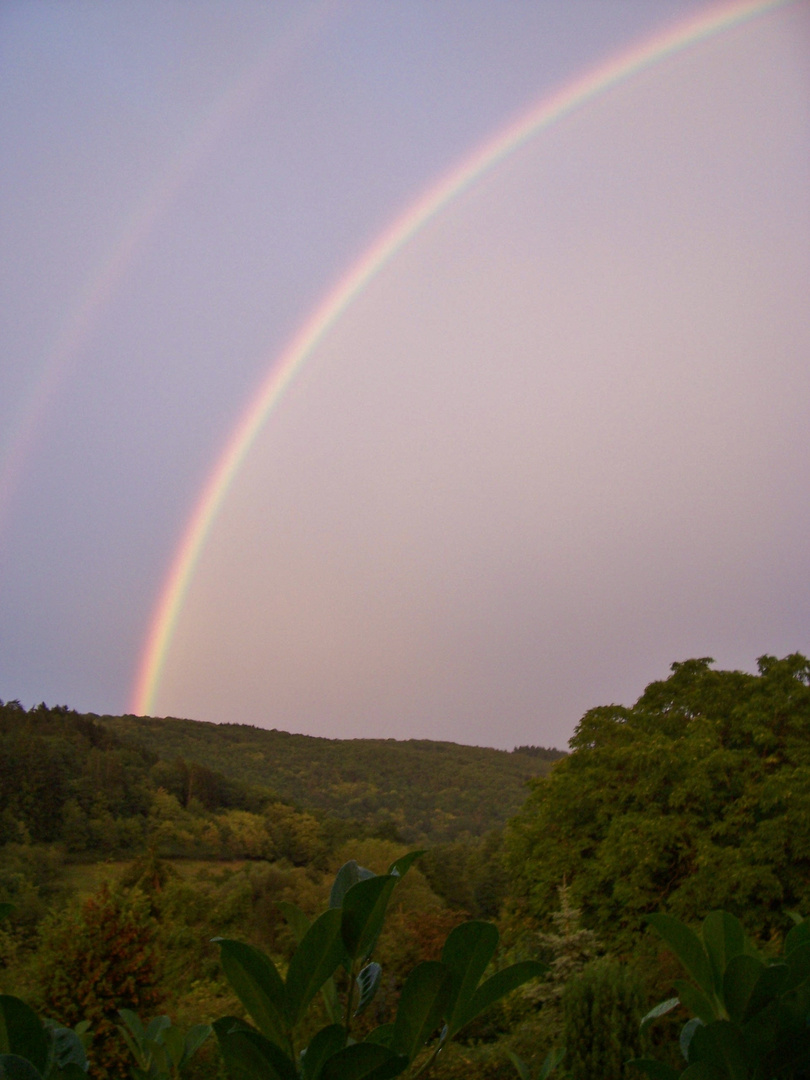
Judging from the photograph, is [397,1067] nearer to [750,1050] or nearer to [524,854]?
[750,1050]

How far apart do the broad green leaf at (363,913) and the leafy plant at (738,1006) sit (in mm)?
357

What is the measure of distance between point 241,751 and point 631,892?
49385mm

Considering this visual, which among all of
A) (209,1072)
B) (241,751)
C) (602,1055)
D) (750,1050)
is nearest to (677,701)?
(602,1055)

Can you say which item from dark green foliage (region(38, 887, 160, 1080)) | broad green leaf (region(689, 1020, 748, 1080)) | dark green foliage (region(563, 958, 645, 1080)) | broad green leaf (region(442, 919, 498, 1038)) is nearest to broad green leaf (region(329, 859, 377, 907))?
broad green leaf (region(442, 919, 498, 1038))

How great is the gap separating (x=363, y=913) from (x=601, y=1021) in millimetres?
9441

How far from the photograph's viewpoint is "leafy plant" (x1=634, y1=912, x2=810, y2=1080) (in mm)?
903

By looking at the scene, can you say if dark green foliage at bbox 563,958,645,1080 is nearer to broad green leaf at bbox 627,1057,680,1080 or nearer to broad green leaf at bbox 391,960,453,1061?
broad green leaf at bbox 627,1057,680,1080

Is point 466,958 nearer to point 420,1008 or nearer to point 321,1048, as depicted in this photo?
point 420,1008

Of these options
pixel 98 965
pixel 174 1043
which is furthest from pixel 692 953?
pixel 98 965

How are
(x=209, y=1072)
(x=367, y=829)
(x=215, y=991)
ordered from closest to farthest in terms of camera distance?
1. (x=209, y=1072)
2. (x=215, y=991)
3. (x=367, y=829)

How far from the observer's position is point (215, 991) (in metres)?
12.3

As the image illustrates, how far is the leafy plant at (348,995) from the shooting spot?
78 centimetres

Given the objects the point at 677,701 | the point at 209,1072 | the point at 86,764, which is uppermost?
the point at 86,764

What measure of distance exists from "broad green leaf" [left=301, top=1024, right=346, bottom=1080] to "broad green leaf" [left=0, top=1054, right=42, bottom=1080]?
248 millimetres
